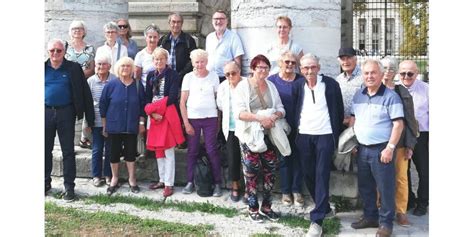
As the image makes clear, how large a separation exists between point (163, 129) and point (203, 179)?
2.55ft

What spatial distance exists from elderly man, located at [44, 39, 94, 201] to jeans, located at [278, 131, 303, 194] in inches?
100

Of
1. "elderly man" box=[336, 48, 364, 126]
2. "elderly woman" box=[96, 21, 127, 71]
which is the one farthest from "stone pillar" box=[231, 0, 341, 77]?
"elderly woman" box=[96, 21, 127, 71]

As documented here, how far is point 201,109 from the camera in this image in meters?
6.97

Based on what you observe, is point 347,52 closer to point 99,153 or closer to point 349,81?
point 349,81

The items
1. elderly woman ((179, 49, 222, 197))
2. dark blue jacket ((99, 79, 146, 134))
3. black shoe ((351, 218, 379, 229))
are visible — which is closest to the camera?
black shoe ((351, 218, 379, 229))

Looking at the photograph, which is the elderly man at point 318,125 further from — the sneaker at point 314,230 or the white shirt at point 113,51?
the white shirt at point 113,51

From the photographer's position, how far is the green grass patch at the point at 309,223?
19.8ft

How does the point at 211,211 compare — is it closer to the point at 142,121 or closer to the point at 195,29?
the point at 142,121

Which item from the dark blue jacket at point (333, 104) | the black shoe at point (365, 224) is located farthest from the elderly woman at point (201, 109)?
the black shoe at point (365, 224)

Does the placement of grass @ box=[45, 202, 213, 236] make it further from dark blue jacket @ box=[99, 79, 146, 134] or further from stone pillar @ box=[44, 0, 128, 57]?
stone pillar @ box=[44, 0, 128, 57]

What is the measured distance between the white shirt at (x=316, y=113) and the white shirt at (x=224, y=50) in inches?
60.5

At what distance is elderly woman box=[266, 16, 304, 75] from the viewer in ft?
22.2

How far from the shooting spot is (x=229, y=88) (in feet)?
21.4

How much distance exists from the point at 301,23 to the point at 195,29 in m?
7.74
